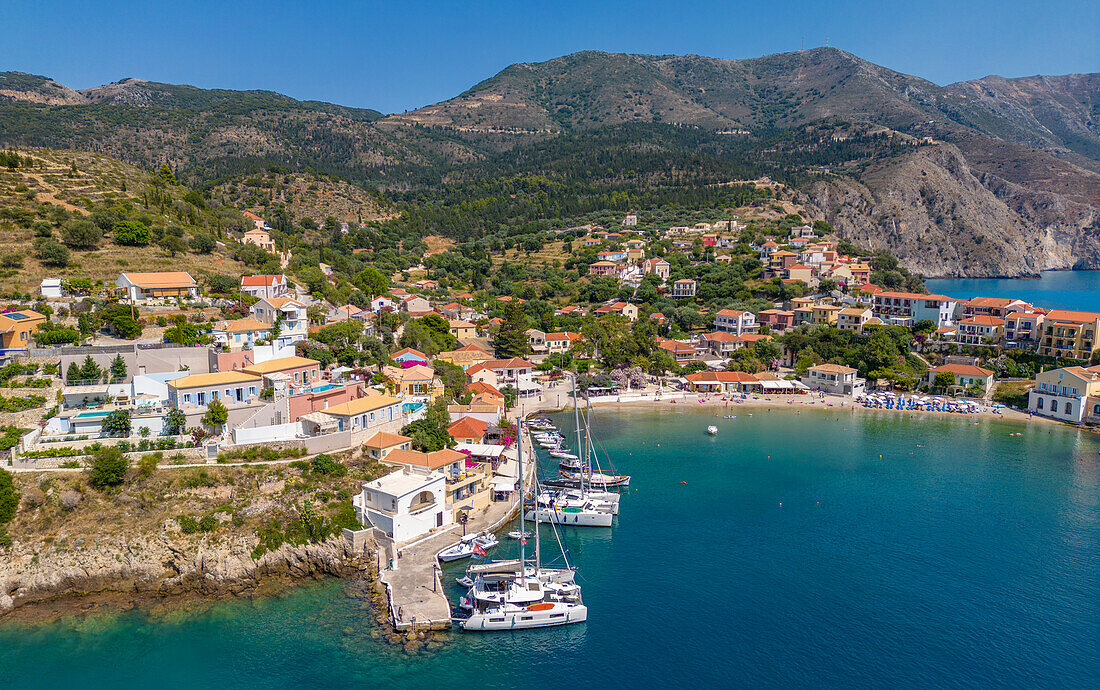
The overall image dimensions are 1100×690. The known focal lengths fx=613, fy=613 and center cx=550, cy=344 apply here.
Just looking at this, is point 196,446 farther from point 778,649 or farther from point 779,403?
point 779,403

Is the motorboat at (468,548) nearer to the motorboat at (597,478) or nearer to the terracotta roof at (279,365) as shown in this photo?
the motorboat at (597,478)

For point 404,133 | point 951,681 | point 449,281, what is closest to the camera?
point 951,681

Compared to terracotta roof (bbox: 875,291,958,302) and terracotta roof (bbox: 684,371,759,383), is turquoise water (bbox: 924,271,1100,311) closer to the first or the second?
terracotta roof (bbox: 875,291,958,302)

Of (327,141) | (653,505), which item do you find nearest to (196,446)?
(653,505)

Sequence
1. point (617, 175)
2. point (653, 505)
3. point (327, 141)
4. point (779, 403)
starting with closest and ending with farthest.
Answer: point (653, 505) < point (779, 403) < point (617, 175) < point (327, 141)

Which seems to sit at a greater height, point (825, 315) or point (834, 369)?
point (825, 315)

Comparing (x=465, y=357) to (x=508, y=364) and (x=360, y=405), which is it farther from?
(x=360, y=405)

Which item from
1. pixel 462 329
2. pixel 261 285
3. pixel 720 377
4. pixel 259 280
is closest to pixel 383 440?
pixel 261 285
